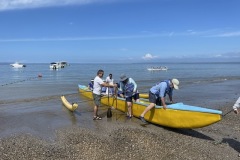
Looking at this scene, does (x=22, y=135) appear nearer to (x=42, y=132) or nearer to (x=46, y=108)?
(x=42, y=132)

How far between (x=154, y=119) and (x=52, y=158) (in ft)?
15.2

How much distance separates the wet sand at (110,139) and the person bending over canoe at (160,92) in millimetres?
889

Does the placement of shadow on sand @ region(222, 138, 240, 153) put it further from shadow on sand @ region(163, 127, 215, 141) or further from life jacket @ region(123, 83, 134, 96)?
life jacket @ region(123, 83, 134, 96)

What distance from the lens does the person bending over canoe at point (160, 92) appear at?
10.4 m

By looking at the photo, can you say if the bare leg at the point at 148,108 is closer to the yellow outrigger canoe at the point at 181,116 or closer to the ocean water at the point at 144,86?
the yellow outrigger canoe at the point at 181,116

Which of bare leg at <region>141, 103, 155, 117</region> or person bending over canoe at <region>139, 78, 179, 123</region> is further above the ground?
person bending over canoe at <region>139, 78, 179, 123</region>

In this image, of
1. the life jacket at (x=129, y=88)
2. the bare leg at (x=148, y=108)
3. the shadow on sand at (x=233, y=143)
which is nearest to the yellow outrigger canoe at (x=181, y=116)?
the bare leg at (x=148, y=108)

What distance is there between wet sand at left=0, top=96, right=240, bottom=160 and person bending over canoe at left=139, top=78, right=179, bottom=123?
35.0 inches

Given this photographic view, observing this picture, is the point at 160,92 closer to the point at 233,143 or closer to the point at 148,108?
the point at 148,108

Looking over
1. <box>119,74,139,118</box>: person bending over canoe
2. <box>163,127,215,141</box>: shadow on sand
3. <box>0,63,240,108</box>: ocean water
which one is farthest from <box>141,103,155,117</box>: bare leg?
<box>0,63,240,108</box>: ocean water

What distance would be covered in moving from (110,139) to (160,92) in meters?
2.46

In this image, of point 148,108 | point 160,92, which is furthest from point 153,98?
point 160,92

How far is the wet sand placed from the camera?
812cm

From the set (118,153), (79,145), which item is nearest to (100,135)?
(79,145)
